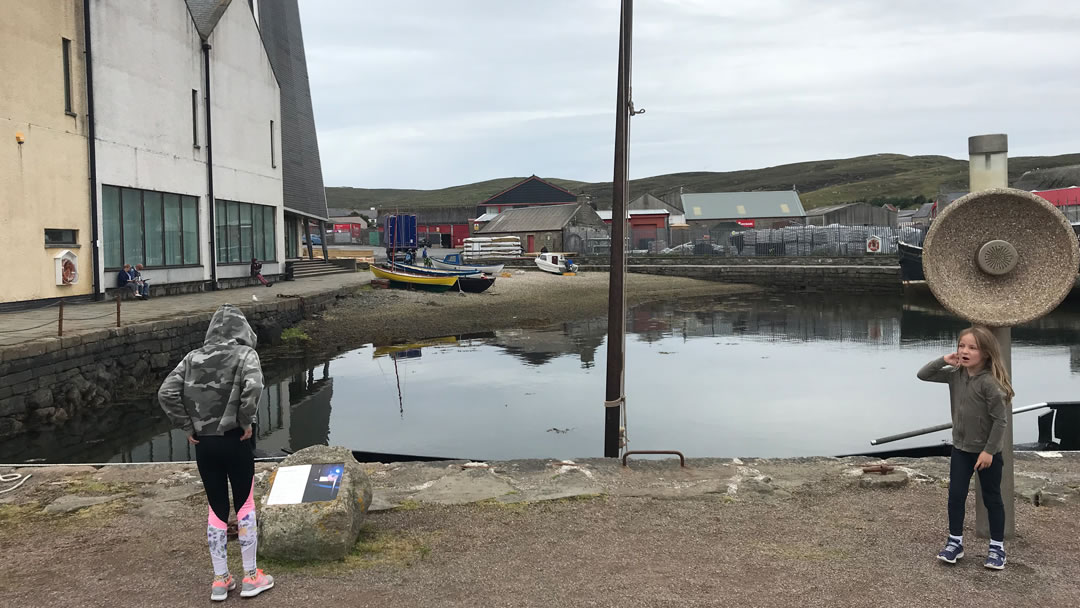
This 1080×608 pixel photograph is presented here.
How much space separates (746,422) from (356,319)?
51.4 feet

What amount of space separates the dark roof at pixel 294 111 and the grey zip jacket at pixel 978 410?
3360cm

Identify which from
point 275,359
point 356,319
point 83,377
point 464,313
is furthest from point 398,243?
point 83,377

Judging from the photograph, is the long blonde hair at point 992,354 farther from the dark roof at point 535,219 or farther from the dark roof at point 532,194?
the dark roof at point 532,194

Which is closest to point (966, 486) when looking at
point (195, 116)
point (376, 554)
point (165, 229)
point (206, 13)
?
point (376, 554)

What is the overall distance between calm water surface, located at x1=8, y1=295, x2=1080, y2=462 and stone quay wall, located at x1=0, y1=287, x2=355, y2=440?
1.65 feet

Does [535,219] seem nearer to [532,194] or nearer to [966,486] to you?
[532,194]

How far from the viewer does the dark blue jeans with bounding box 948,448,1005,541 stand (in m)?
4.86

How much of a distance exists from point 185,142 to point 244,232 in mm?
5257

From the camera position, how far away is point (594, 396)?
16.8 meters

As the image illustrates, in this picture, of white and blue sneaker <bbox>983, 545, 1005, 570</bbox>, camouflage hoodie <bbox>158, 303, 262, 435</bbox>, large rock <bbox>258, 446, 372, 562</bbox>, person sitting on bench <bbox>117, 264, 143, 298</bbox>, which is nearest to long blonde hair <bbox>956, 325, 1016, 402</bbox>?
white and blue sneaker <bbox>983, 545, 1005, 570</bbox>

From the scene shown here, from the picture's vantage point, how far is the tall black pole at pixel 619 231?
9594 millimetres

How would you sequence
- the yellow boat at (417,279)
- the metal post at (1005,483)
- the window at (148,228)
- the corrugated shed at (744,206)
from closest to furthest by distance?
the metal post at (1005,483), the window at (148,228), the yellow boat at (417,279), the corrugated shed at (744,206)

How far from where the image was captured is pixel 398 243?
4003cm

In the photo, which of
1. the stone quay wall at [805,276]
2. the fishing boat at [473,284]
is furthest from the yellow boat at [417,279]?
the stone quay wall at [805,276]
